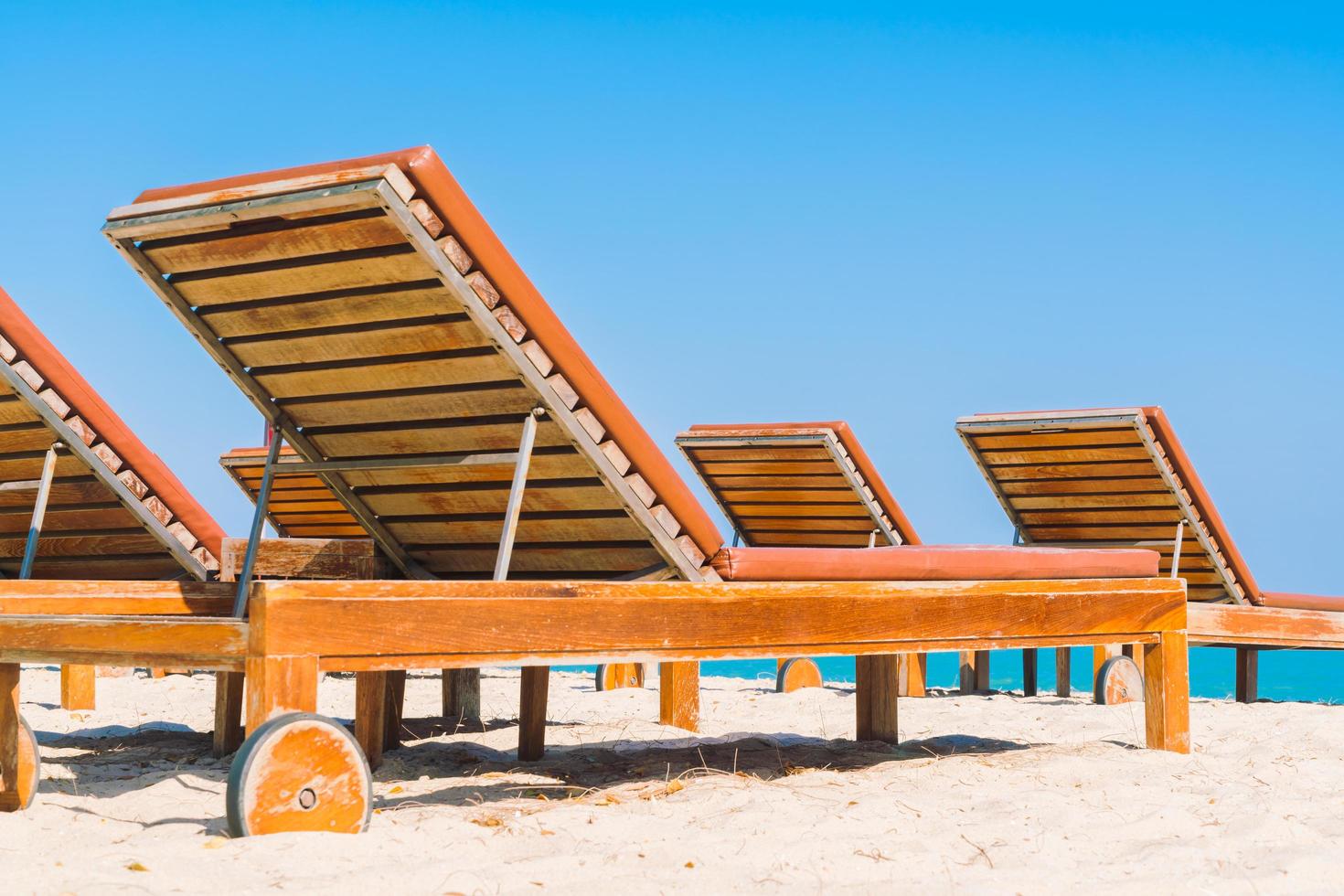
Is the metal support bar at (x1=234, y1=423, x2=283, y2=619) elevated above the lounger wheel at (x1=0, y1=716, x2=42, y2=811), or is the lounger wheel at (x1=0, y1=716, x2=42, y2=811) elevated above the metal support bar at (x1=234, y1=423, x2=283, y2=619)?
the metal support bar at (x1=234, y1=423, x2=283, y2=619)

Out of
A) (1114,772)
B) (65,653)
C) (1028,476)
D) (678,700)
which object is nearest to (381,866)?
(65,653)

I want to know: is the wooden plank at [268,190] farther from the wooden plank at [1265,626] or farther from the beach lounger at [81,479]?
the wooden plank at [1265,626]

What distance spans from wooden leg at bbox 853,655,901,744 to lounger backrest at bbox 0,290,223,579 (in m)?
3.04

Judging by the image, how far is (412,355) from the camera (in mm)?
4602

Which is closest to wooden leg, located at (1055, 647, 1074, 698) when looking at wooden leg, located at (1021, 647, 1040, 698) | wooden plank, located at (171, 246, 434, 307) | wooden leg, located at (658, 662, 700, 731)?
wooden leg, located at (1021, 647, 1040, 698)

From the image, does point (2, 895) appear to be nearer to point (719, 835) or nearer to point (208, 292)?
point (719, 835)

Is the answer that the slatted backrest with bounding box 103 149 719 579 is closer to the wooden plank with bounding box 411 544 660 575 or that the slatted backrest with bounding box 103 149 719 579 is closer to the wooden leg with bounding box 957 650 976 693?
the wooden plank with bounding box 411 544 660 575

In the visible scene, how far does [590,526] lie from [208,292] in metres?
1.52

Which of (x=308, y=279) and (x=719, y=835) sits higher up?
(x=308, y=279)

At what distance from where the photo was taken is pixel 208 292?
470 centimetres

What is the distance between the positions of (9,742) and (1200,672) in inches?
2286

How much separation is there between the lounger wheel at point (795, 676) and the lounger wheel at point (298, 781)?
7380 millimetres

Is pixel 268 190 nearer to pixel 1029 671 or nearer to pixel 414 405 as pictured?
pixel 414 405

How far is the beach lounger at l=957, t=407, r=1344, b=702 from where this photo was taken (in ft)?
30.7
